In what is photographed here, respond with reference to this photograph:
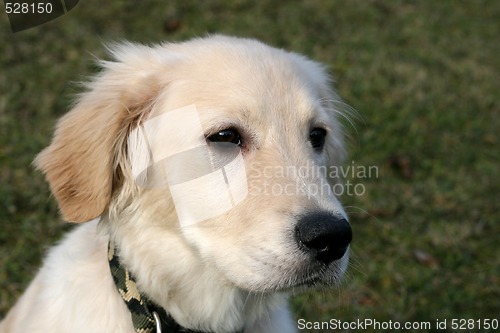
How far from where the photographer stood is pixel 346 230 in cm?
248

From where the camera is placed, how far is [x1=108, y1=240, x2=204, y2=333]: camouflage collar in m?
2.71

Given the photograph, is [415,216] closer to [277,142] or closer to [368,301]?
[368,301]

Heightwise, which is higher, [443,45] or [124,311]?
[124,311]

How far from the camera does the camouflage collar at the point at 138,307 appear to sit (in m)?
2.71

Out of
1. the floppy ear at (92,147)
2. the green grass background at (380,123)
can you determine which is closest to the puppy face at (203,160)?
the floppy ear at (92,147)

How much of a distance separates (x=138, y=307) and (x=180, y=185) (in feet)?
1.68

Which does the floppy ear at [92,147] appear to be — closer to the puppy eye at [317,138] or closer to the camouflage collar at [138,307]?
the camouflage collar at [138,307]

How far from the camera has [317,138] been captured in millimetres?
3070

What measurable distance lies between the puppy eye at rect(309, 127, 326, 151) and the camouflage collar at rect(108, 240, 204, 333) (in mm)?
960

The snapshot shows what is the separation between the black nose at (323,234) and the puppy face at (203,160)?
0.01m

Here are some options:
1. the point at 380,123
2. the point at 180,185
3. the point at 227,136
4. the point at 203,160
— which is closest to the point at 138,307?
the point at 180,185

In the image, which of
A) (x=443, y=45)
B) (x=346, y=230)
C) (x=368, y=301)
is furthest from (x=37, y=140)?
(x=443, y=45)

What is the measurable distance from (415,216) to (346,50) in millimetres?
3058

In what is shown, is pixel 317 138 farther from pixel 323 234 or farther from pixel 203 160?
pixel 323 234
